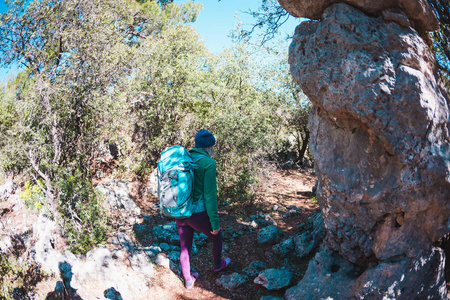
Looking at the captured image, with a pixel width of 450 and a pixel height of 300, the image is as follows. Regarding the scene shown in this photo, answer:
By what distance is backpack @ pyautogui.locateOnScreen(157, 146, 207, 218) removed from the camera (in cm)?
392

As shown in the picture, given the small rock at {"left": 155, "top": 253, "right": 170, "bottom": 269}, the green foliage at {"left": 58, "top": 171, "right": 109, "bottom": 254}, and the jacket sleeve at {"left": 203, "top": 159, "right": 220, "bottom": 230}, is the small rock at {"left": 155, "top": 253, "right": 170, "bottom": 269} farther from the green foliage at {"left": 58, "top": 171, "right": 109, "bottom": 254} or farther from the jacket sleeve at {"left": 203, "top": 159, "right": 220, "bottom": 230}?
the jacket sleeve at {"left": 203, "top": 159, "right": 220, "bottom": 230}

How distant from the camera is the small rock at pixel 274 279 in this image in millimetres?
4146

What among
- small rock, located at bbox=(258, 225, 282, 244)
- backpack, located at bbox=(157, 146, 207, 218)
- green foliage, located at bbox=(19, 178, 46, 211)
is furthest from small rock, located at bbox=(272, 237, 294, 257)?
green foliage, located at bbox=(19, 178, 46, 211)

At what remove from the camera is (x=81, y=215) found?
5.31 metres

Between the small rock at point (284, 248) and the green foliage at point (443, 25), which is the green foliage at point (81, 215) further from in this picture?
the green foliage at point (443, 25)

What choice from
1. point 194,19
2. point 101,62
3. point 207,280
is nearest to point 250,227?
point 207,280

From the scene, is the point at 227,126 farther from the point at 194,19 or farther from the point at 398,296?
the point at 194,19

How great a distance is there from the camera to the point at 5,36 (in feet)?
30.2

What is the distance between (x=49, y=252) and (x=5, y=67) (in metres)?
8.42

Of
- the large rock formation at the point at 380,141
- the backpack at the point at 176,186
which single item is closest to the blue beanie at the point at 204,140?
the backpack at the point at 176,186

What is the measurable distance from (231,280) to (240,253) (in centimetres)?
98

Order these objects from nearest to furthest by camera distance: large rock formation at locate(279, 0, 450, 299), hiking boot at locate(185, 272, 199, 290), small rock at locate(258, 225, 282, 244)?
large rock formation at locate(279, 0, 450, 299) < hiking boot at locate(185, 272, 199, 290) < small rock at locate(258, 225, 282, 244)

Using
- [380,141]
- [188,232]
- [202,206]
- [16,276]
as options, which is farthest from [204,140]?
[16,276]

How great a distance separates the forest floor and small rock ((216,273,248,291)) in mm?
56
